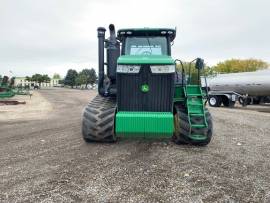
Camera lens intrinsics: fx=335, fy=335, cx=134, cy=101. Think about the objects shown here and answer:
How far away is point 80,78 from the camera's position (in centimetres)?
14375

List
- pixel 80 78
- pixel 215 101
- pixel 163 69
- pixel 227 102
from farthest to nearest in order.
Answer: pixel 80 78, pixel 227 102, pixel 215 101, pixel 163 69

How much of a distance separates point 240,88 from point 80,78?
121 meters

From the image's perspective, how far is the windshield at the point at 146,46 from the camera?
898 centimetres

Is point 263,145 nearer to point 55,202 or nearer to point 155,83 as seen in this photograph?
point 155,83

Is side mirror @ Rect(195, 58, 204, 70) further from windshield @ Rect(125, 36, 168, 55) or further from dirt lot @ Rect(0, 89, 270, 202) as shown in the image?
dirt lot @ Rect(0, 89, 270, 202)

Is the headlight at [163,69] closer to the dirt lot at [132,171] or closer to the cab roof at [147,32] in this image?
the cab roof at [147,32]

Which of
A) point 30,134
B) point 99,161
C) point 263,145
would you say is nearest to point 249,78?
point 263,145

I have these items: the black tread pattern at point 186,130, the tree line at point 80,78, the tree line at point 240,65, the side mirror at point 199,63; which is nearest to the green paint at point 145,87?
the black tread pattern at point 186,130

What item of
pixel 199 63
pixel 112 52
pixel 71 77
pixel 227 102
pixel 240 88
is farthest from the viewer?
pixel 71 77

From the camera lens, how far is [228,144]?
356 inches

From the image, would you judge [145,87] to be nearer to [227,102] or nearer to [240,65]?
[227,102]

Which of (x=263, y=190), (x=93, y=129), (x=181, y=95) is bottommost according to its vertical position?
(x=263, y=190)

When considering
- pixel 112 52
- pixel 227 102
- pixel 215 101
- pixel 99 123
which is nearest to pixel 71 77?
pixel 215 101

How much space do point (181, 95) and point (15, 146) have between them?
4.52 m
